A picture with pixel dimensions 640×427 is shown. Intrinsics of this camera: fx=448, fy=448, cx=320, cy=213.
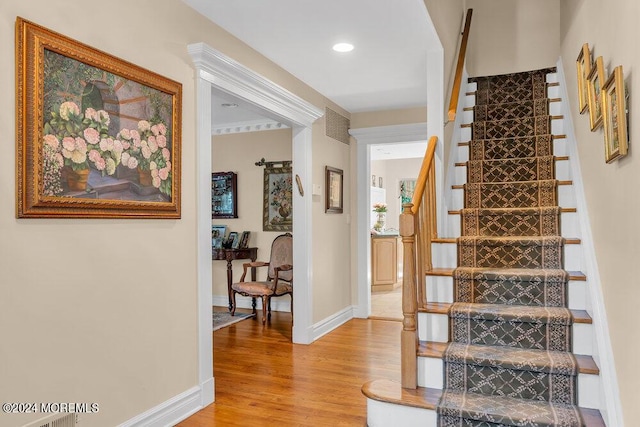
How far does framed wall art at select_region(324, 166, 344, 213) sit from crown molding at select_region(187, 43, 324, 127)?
2.29ft

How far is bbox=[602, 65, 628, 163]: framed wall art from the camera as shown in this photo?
1.69 metres

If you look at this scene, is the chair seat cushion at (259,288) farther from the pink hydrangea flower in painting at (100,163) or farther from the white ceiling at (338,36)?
the pink hydrangea flower in painting at (100,163)

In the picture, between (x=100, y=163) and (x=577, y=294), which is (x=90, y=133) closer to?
(x=100, y=163)

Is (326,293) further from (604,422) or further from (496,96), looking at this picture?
(604,422)

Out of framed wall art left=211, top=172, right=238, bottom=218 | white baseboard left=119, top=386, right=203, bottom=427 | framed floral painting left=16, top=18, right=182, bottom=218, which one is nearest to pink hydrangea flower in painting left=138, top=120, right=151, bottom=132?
framed floral painting left=16, top=18, right=182, bottom=218

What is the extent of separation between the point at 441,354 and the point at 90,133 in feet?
6.70

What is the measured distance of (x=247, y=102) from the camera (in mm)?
3377

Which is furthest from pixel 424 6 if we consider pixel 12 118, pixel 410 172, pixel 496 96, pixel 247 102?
pixel 410 172

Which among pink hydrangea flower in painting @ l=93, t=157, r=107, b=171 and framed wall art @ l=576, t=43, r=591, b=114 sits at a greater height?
framed wall art @ l=576, t=43, r=591, b=114

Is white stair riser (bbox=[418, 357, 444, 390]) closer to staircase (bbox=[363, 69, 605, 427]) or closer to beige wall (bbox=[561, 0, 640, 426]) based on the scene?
staircase (bbox=[363, 69, 605, 427])

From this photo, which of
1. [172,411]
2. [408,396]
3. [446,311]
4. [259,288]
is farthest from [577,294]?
[259,288]

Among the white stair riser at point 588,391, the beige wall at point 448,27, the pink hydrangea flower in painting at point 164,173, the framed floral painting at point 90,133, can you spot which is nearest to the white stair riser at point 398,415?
the white stair riser at point 588,391

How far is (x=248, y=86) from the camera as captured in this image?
330 cm

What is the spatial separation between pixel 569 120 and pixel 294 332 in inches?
118
